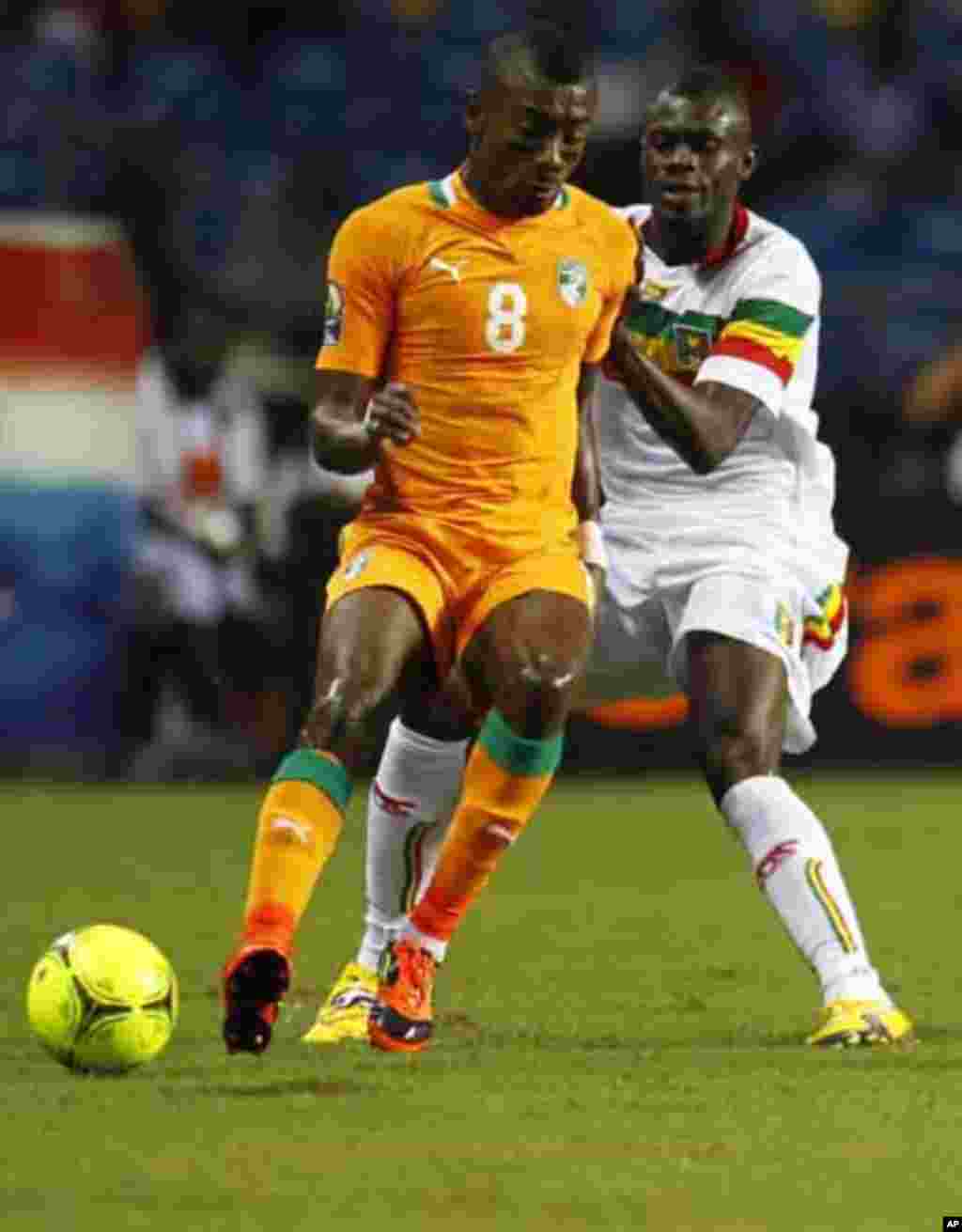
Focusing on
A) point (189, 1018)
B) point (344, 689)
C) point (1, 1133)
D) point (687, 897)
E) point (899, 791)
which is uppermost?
point (344, 689)

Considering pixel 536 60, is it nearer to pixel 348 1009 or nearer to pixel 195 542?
pixel 348 1009

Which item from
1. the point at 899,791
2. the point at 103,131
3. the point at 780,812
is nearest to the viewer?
the point at 780,812

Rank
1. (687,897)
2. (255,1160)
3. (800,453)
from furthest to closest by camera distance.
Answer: (687,897) → (800,453) → (255,1160)

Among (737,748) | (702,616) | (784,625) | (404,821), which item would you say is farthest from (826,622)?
(404,821)

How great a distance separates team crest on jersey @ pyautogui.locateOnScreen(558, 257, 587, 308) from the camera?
274 inches

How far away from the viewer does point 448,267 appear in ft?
22.5

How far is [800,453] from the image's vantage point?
7738mm

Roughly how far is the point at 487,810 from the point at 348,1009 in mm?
626

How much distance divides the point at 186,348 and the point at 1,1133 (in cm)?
1021

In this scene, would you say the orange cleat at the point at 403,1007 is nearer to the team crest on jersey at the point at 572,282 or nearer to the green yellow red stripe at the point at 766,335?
the team crest on jersey at the point at 572,282

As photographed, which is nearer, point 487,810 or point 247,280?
point 487,810

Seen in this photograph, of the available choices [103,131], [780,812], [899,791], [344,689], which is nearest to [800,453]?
[780,812]

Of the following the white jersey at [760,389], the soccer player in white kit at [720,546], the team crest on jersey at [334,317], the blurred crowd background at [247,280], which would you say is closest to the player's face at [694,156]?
the soccer player in white kit at [720,546]

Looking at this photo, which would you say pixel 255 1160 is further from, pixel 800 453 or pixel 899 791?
pixel 899 791
